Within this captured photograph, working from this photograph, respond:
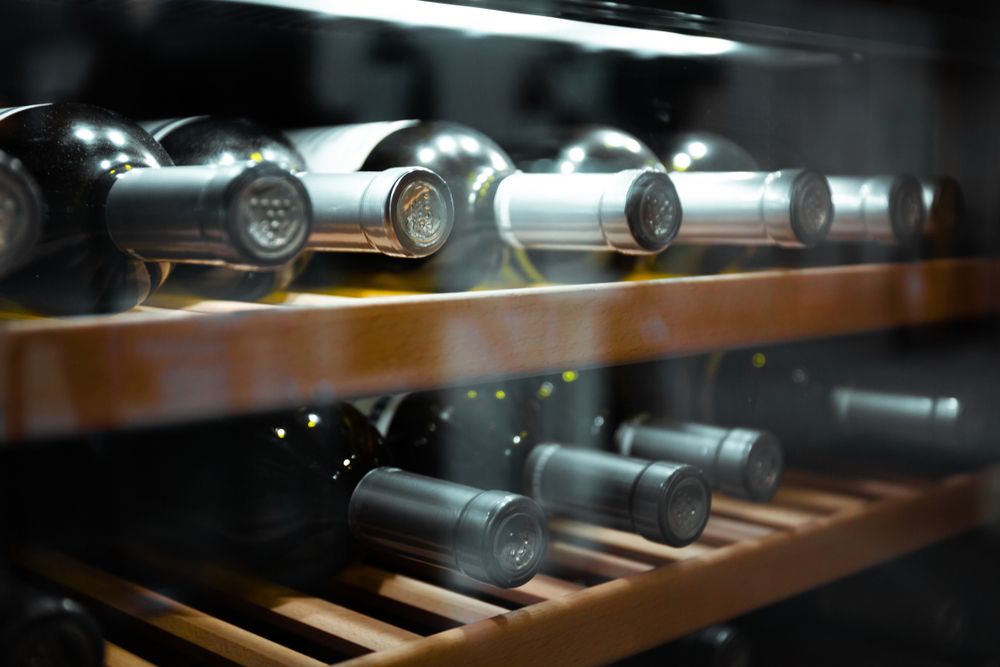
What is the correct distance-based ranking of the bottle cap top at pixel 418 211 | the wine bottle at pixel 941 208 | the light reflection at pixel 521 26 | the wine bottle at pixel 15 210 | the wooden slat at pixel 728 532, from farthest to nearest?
the wine bottle at pixel 941 208 < the wooden slat at pixel 728 532 < the light reflection at pixel 521 26 < the bottle cap top at pixel 418 211 < the wine bottle at pixel 15 210

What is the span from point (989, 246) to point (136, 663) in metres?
0.73

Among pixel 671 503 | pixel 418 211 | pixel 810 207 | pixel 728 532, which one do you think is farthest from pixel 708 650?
pixel 418 211

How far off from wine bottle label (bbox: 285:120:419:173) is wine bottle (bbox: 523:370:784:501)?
0.67ft

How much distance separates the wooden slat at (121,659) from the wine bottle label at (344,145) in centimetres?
26

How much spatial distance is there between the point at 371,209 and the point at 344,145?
4.8 inches

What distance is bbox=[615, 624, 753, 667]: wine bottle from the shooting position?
0.68m

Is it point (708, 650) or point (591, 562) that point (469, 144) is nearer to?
point (591, 562)

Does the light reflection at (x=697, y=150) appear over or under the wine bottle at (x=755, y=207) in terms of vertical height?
over

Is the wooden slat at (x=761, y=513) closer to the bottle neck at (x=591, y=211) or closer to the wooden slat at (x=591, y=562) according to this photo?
the wooden slat at (x=591, y=562)

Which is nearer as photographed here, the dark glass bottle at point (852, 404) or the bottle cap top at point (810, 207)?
the bottle cap top at point (810, 207)

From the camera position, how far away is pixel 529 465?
0.62 metres

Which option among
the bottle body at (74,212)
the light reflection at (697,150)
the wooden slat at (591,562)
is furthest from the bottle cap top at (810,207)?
the bottle body at (74,212)

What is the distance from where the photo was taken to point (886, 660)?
33.1 inches

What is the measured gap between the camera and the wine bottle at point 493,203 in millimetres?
504
